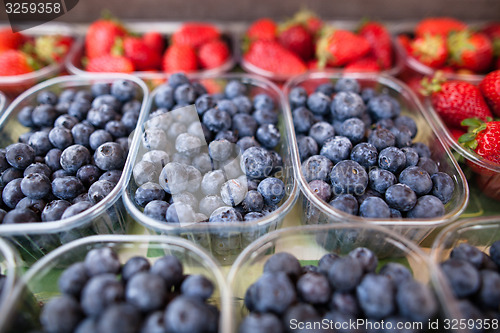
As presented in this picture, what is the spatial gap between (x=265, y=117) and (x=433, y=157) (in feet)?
2.47

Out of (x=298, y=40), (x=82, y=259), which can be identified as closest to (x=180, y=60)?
(x=298, y=40)

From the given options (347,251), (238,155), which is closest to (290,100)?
(238,155)

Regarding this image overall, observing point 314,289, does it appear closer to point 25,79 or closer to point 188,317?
point 188,317

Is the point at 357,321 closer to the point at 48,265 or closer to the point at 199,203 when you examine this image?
the point at 199,203

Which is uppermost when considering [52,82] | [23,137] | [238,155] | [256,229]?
[52,82]

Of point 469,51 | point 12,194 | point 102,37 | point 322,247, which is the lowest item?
point 322,247

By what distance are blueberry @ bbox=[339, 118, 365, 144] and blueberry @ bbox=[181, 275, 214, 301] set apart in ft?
2.66

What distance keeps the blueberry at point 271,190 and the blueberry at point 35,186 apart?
76 centimetres

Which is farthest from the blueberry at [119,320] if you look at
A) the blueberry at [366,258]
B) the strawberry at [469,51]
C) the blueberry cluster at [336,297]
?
the strawberry at [469,51]

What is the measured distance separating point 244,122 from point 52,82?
1.01 m

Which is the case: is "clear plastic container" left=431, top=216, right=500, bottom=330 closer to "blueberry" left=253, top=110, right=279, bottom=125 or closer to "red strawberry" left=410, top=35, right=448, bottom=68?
"blueberry" left=253, top=110, right=279, bottom=125

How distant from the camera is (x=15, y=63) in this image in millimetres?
1780

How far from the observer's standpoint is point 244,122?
1.37 metres

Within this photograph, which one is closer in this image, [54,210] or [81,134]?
[54,210]
